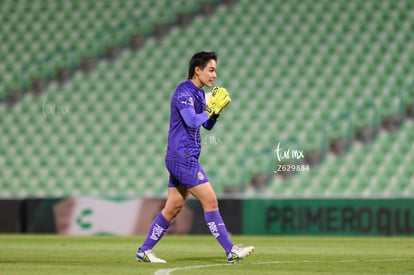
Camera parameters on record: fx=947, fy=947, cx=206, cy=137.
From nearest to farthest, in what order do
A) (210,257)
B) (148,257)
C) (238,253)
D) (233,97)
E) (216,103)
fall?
(238,253)
(216,103)
(148,257)
(210,257)
(233,97)

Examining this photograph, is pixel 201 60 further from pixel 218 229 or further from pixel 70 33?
pixel 70 33

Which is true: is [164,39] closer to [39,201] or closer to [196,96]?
[39,201]

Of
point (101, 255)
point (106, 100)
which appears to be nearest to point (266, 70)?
point (106, 100)

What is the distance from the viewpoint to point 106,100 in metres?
18.2

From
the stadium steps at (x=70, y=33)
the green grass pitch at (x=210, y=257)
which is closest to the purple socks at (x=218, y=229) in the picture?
the green grass pitch at (x=210, y=257)

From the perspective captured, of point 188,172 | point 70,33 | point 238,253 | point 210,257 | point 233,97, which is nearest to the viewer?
point 238,253

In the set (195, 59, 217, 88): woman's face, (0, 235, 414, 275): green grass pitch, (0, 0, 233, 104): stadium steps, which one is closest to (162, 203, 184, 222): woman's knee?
(0, 235, 414, 275): green grass pitch

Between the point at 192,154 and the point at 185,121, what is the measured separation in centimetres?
33

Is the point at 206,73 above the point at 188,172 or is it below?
above

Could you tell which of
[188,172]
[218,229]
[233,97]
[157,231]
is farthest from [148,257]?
[233,97]

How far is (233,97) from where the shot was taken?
17.8m

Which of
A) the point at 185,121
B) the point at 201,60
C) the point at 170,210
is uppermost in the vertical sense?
the point at 201,60

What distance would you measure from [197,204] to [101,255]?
5.70m

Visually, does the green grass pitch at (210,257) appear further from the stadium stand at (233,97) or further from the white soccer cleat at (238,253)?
the stadium stand at (233,97)
